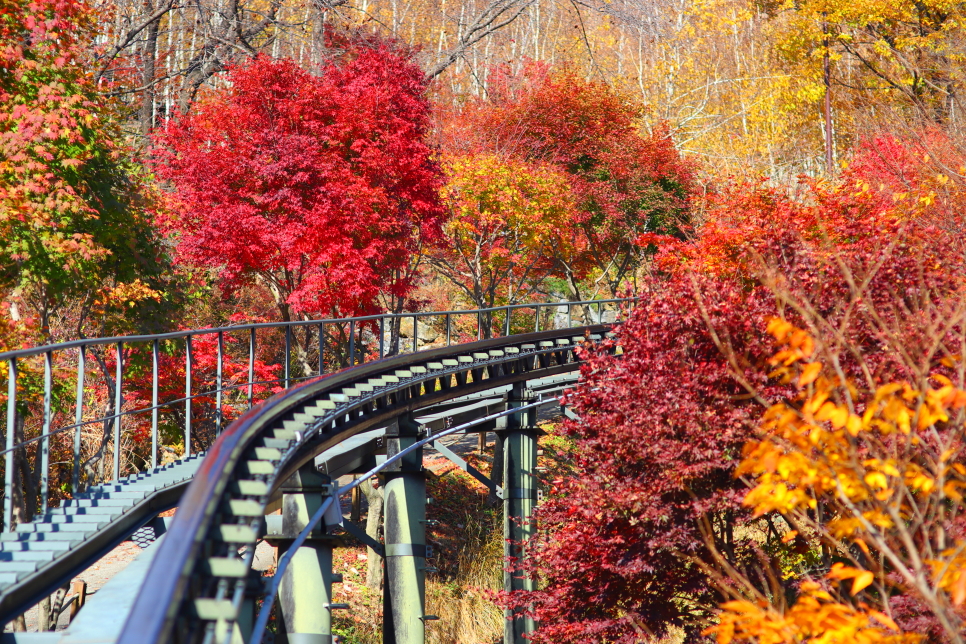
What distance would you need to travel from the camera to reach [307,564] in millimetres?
10062

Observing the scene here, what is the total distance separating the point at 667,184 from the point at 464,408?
52.1 feet

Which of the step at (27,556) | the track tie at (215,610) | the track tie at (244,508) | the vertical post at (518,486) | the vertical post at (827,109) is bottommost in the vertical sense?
the vertical post at (518,486)

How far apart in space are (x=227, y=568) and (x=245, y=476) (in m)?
2.15

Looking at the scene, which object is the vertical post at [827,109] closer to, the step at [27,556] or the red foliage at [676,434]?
the red foliage at [676,434]

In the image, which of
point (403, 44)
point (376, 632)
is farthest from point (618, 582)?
point (403, 44)

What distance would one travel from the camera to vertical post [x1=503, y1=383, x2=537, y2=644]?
15609 millimetres

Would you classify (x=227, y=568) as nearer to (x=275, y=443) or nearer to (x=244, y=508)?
(x=244, y=508)

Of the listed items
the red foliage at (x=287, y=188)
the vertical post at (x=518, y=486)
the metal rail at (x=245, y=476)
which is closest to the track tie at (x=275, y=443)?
the metal rail at (x=245, y=476)

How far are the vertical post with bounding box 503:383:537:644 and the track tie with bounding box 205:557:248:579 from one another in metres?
10.7

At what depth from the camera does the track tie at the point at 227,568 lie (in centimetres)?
496

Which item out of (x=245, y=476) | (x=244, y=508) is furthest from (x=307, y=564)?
(x=244, y=508)

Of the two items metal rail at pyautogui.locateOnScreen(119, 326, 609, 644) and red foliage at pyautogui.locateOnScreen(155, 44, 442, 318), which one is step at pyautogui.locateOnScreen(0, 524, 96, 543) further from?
red foliage at pyautogui.locateOnScreen(155, 44, 442, 318)

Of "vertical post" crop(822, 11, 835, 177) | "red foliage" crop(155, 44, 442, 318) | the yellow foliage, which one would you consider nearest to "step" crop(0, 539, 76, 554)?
the yellow foliage

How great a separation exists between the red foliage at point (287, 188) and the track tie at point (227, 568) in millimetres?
13145
